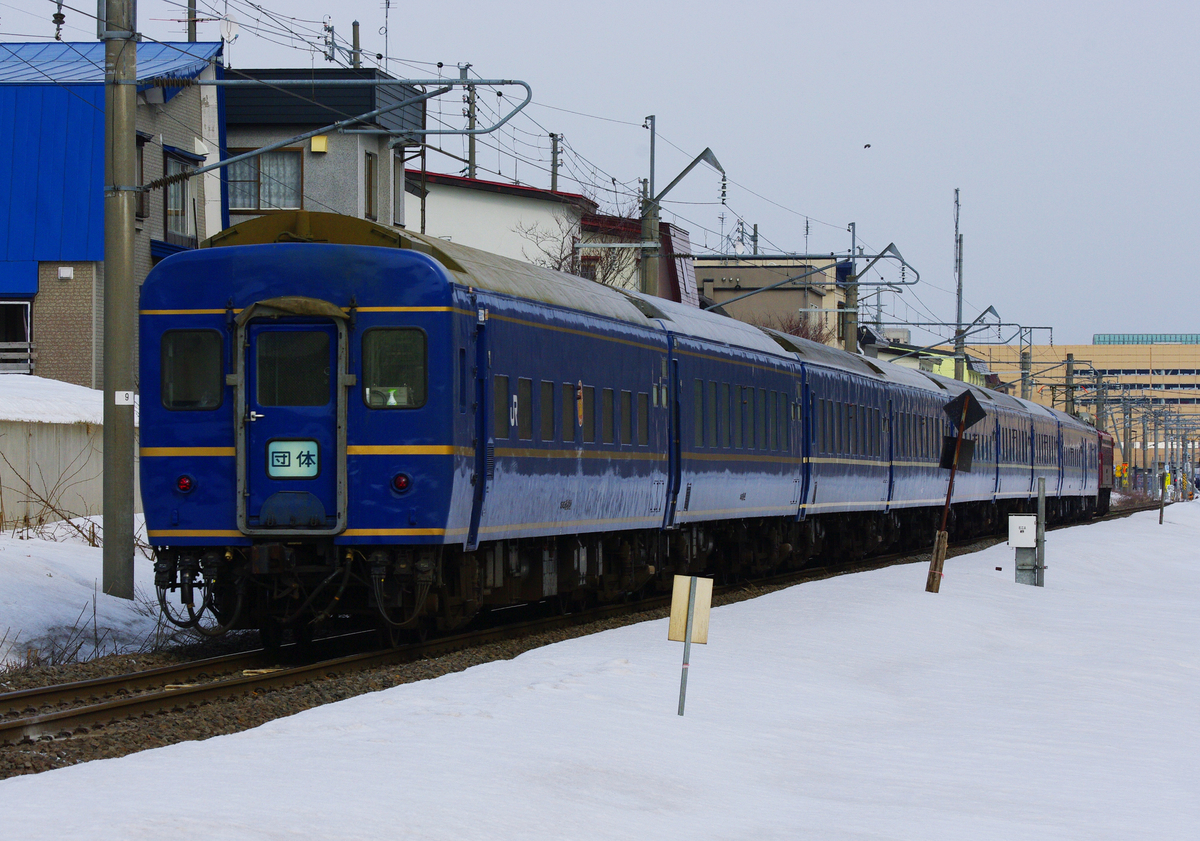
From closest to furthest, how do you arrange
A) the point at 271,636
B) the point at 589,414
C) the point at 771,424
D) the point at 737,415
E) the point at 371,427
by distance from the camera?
the point at 371,427 < the point at 271,636 < the point at 589,414 < the point at 737,415 < the point at 771,424

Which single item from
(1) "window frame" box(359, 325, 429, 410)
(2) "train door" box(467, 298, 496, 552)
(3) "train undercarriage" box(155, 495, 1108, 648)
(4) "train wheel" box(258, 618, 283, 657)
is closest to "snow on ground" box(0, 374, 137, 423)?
(3) "train undercarriage" box(155, 495, 1108, 648)

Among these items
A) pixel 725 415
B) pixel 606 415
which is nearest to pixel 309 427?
pixel 606 415

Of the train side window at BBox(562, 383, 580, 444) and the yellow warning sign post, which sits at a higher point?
the train side window at BBox(562, 383, 580, 444)

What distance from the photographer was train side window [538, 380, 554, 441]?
1520 cm

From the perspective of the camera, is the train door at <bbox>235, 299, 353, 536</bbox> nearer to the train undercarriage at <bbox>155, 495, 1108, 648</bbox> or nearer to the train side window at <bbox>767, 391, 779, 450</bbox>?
the train undercarriage at <bbox>155, 495, 1108, 648</bbox>

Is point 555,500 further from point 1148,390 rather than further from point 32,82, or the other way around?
point 1148,390

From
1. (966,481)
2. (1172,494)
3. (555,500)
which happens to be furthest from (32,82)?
(1172,494)

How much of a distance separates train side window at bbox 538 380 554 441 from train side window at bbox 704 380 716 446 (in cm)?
519

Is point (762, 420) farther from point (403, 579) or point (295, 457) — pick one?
point (295, 457)

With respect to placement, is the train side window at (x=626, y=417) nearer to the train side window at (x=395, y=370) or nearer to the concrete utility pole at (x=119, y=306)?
the train side window at (x=395, y=370)

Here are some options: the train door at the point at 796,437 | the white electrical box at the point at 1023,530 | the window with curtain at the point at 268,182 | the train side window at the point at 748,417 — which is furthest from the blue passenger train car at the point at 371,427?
the window with curtain at the point at 268,182

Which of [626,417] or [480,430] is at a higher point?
[626,417]

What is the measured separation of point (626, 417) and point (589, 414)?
1.10m

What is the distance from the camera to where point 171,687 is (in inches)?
467
